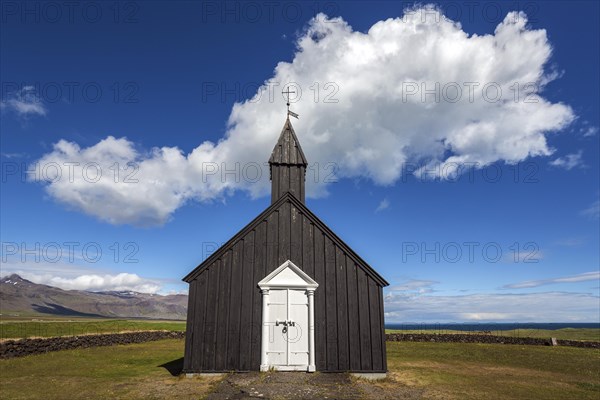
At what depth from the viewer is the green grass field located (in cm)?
1275

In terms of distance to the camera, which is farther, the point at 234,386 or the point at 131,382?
the point at 131,382

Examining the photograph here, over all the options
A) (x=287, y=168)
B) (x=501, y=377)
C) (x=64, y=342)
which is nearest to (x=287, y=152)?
(x=287, y=168)

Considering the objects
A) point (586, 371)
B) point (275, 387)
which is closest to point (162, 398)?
point (275, 387)

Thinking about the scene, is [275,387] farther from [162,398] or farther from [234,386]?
[162,398]

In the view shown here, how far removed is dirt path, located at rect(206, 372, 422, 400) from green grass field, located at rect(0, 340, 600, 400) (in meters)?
0.54

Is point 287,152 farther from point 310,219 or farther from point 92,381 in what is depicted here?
point 92,381

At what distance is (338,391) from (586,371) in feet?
51.6

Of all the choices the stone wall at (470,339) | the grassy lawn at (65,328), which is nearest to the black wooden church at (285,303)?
the grassy lawn at (65,328)

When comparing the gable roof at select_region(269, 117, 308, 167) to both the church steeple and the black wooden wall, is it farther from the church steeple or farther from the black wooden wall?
the black wooden wall

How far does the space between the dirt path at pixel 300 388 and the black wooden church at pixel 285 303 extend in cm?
85

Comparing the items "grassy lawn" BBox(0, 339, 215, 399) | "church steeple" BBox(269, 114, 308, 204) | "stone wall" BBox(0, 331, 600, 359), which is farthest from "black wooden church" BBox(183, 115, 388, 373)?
"stone wall" BBox(0, 331, 600, 359)

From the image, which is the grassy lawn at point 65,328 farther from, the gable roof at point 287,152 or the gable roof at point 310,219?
the gable roof at point 287,152

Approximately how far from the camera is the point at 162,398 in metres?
11.4

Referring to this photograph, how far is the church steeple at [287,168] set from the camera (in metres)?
18.3
